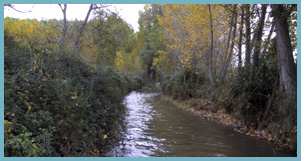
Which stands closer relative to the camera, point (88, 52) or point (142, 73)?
point (88, 52)

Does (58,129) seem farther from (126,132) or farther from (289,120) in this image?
(289,120)

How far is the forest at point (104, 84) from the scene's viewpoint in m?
8.05

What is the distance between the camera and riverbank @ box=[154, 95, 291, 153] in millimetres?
11964

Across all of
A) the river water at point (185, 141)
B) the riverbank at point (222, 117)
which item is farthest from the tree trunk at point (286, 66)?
the river water at point (185, 141)

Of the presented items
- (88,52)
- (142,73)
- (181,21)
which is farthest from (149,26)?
(88,52)

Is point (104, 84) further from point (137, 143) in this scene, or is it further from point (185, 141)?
point (185, 141)

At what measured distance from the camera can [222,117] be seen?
16.7 meters

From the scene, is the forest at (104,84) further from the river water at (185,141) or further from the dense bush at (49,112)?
the river water at (185,141)

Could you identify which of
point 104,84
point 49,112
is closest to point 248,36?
point 104,84

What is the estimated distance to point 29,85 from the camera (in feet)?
28.9

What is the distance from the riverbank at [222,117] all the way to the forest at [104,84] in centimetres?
5

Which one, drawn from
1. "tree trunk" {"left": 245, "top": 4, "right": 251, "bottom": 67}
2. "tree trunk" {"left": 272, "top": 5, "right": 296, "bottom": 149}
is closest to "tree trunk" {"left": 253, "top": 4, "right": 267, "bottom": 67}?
"tree trunk" {"left": 245, "top": 4, "right": 251, "bottom": 67}

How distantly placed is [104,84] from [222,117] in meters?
5.17

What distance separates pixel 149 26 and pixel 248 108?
38075 millimetres
